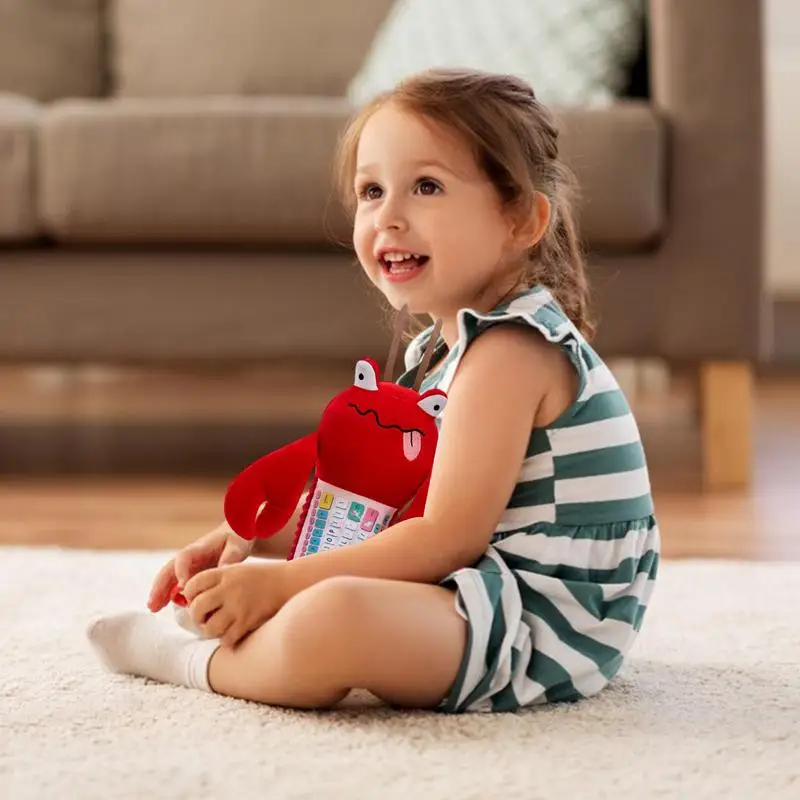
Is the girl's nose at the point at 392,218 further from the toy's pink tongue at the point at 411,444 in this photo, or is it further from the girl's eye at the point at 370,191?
the toy's pink tongue at the point at 411,444

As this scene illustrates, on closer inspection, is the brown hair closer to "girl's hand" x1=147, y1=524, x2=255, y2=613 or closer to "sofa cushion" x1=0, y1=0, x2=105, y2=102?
"girl's hand" x1=147, y1=524, x2=255, y2=613

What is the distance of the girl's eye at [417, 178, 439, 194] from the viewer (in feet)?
3.24

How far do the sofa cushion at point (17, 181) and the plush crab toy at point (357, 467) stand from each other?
1.00 metres

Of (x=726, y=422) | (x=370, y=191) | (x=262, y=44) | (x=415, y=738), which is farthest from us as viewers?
(x=262, y=44)

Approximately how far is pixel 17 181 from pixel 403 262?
998mm

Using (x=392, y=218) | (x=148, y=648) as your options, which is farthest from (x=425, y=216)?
(x=148, y=648)

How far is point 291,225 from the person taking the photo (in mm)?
1807

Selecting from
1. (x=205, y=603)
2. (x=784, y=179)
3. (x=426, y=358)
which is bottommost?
(x=784, y=179)

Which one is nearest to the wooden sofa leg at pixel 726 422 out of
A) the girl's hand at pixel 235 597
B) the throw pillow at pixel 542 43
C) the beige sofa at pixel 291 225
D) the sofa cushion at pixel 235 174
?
the beige sofa at pixel 291 225

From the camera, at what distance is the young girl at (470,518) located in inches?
33.9

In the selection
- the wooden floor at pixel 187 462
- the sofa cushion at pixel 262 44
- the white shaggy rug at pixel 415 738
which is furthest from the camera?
the sofa cushion at pixel 262 44

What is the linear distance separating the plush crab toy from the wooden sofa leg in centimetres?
103

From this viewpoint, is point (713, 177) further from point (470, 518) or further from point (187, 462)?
point (470, 518)

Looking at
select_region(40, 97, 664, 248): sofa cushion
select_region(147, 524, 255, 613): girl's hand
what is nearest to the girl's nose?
select_region(147, 524, 255, 613): girl's hand
